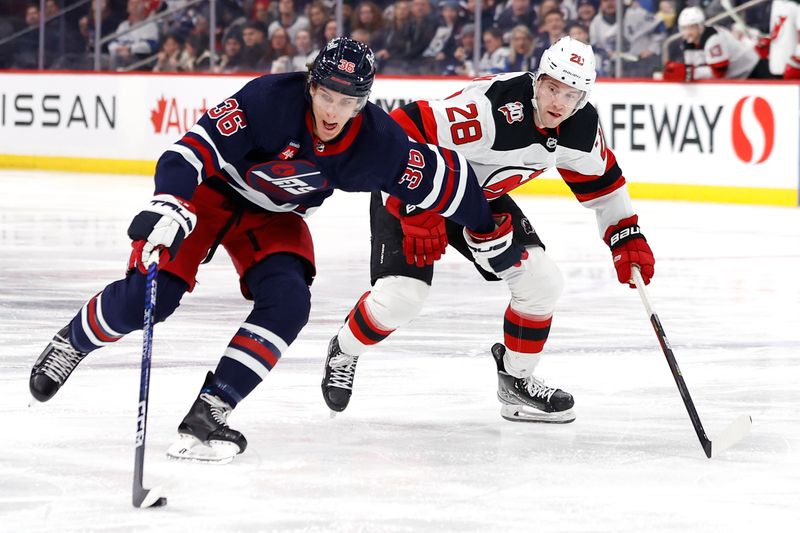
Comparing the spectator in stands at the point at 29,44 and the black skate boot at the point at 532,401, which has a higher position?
the black skate boot at the point at 532,401

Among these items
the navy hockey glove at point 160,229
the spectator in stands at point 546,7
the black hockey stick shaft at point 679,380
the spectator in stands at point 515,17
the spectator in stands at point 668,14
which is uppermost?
the navy hockey glove at point 160,229

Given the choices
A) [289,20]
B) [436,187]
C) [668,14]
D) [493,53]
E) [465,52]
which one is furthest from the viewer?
[289,20]

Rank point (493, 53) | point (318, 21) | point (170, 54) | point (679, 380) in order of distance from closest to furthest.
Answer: point (679, 380)
point (493, 53)
point (318, 21)
point (170, 54)

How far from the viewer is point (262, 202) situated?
346 centimetres

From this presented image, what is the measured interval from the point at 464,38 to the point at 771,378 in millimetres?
7788

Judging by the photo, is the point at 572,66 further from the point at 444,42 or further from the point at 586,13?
the point at 444,42

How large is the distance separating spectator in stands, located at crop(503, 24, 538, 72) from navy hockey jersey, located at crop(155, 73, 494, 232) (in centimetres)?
783

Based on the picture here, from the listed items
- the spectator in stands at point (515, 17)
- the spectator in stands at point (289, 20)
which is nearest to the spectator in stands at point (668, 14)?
the spectator in stands at point (515, 17)

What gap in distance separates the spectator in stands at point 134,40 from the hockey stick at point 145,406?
35.9ft

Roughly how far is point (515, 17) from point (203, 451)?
8697 mm

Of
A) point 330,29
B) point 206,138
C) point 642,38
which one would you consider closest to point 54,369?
point 206,138

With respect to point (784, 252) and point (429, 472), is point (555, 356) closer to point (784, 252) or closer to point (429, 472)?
point (429, 472)

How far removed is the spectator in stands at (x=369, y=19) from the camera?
12266 millimetres

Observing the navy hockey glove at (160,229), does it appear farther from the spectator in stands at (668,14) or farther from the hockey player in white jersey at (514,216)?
the spectator in stands at (668,14)
